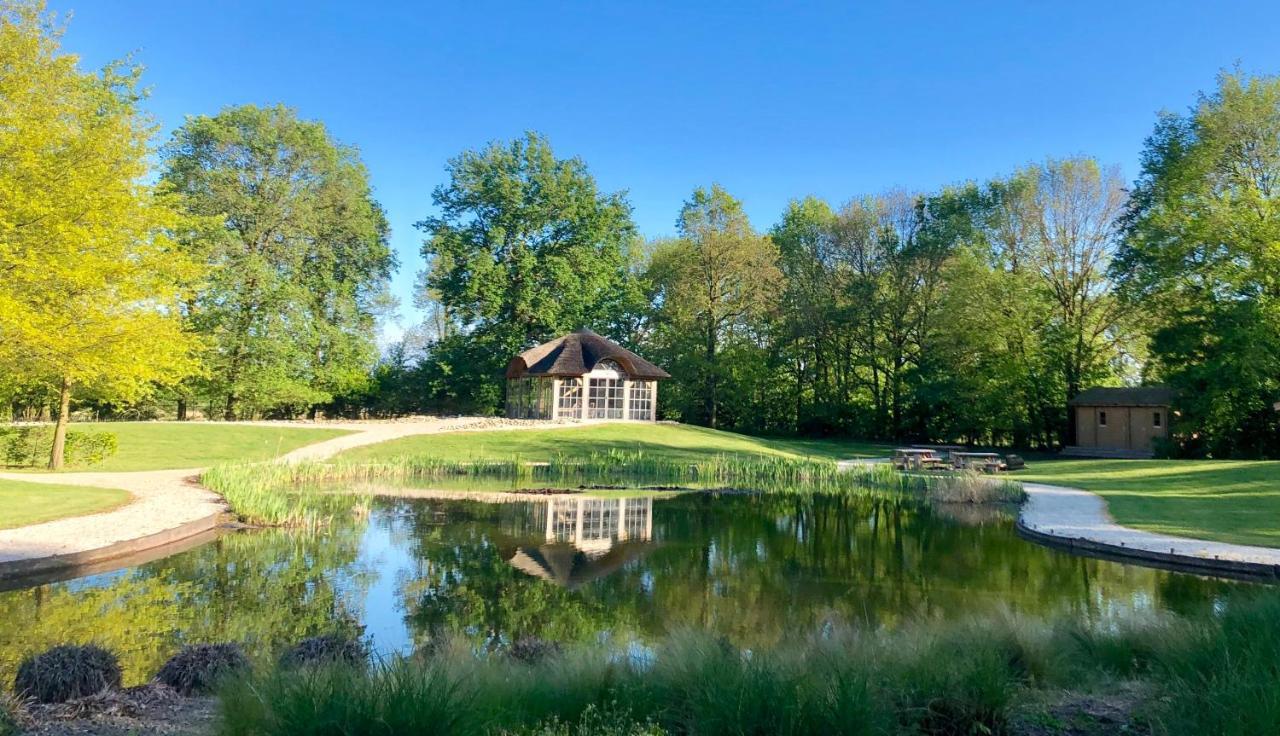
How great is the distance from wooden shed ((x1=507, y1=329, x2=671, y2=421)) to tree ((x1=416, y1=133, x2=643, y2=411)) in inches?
157

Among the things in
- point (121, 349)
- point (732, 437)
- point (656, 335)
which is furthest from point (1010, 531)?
point (656, 335)

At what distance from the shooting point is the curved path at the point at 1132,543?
31.3 feet

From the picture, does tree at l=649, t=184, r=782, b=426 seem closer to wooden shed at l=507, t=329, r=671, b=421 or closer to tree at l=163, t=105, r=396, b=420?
wooden shed at l=507, t=329, r=671, b=421

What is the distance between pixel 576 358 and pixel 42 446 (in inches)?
843

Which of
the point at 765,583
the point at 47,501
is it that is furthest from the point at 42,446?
the point at 765,583

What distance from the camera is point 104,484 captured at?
1504 centimetres

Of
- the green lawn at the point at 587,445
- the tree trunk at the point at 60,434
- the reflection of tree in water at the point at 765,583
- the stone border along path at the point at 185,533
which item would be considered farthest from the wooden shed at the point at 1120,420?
the tree trunk at the point at 60,434

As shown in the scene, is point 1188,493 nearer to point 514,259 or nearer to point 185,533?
point 185,533

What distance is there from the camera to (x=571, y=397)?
36438 mm

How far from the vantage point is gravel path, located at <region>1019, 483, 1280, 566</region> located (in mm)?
9998

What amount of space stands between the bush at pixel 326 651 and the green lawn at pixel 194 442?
54.4 feet

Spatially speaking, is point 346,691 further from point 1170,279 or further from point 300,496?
point 1170,279

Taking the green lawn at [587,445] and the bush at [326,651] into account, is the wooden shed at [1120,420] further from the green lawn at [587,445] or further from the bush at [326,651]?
the bush at [326,651]

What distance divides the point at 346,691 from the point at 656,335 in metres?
41.8
